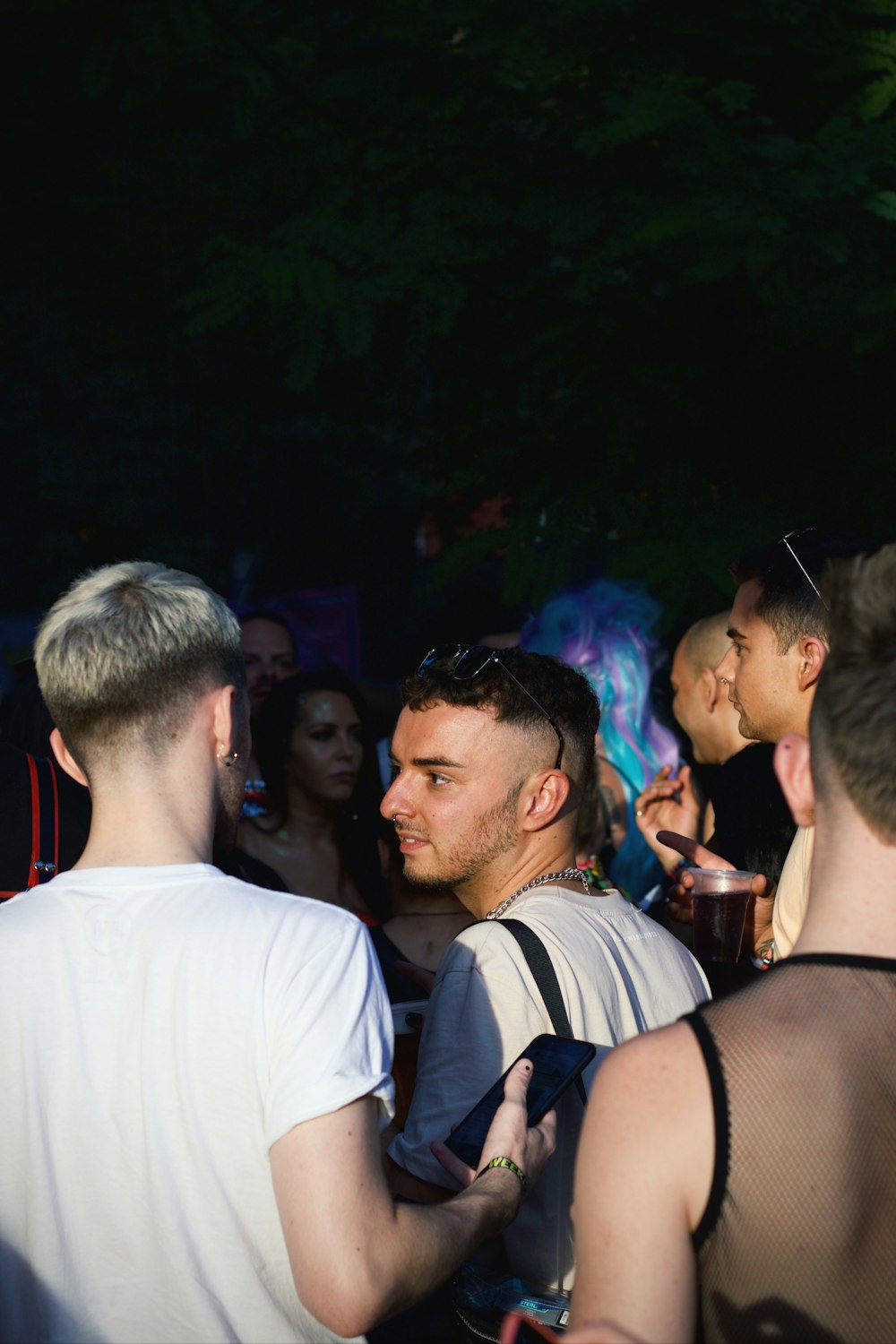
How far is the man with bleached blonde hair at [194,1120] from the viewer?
169 cm

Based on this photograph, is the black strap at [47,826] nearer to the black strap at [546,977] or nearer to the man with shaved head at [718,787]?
the black strap at [546,977]

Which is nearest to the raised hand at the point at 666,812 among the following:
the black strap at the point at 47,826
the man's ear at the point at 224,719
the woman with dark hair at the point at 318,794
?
the woman with dark hair at the point at 318,794

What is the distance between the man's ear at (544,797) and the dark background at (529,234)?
2.79 meters

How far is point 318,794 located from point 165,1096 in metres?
3.90

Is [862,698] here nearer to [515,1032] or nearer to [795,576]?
[515,1032]

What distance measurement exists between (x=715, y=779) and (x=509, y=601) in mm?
1734

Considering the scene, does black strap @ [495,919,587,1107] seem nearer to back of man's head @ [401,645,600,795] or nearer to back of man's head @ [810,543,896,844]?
back of man's head @ [401,645,600,795]

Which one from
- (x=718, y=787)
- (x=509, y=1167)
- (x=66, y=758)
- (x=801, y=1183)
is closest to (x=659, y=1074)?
(x=801, y=1183)

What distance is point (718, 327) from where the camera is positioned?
5.76 m

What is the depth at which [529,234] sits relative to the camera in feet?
18.7

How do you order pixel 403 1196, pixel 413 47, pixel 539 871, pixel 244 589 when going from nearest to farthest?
pixel 403 1196
pixel 539 871
pixel 413 47
pixel 244 589

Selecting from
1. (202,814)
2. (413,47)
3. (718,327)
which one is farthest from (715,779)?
(413,47)

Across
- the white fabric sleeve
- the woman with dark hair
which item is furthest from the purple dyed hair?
the white fabric sleeve

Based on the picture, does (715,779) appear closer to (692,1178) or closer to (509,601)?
(509,601)
